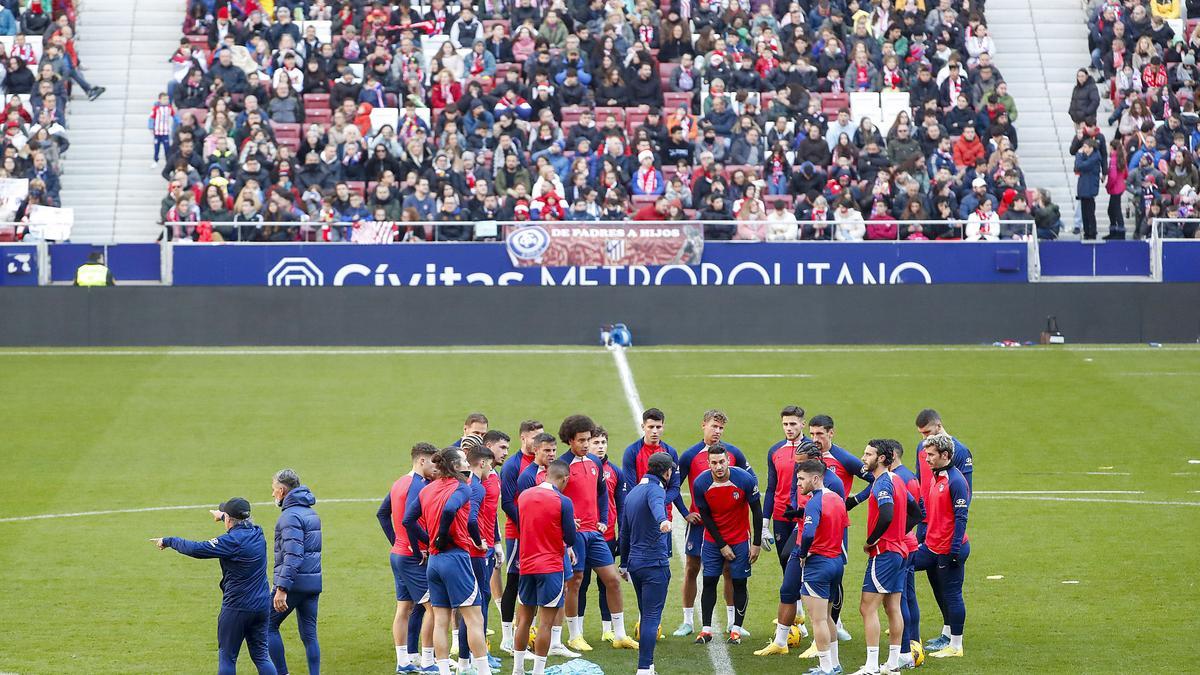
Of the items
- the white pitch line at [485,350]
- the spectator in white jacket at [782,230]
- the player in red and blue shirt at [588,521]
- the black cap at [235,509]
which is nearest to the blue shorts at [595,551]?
the player in red and blue shirt at [588,521]

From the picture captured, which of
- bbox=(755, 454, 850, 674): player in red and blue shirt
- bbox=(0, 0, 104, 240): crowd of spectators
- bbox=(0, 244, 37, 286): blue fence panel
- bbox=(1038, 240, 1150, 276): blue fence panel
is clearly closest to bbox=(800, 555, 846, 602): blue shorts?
bbox=(755, 454, 850, 674): player in red and blue shirt

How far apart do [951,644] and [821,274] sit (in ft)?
55.4

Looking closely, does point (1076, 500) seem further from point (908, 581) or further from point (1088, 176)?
point (1088, 176)

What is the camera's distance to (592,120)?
33875mm

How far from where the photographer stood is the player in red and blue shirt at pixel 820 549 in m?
13.0

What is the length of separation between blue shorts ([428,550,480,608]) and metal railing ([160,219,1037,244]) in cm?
1753

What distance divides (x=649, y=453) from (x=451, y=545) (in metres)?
2.53

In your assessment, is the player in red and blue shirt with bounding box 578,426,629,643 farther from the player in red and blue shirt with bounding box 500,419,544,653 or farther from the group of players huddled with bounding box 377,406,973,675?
the player in red and blue shirt with bounding box 500,419,544,653

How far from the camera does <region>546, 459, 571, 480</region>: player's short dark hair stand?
13.0 m

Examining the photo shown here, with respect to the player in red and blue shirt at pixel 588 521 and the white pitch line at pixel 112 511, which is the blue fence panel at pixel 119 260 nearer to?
the white pitch line at pixel 112 511

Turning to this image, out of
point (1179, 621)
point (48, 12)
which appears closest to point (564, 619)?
point (1179, 621)

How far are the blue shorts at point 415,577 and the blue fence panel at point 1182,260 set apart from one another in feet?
68.2

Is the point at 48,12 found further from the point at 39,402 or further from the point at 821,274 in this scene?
the point at 821,274

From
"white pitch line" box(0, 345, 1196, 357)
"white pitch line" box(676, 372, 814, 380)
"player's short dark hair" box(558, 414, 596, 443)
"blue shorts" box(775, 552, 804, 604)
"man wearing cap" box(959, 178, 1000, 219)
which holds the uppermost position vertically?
"man wearing cap" box(959, 178, 1000, 219)
